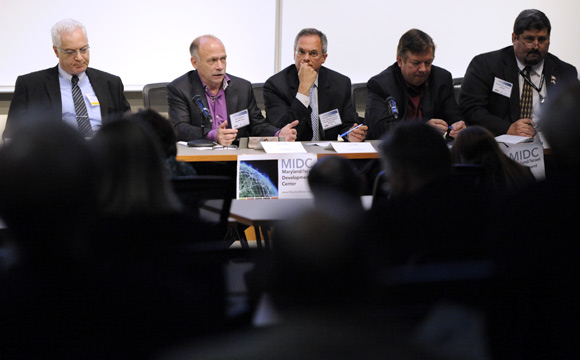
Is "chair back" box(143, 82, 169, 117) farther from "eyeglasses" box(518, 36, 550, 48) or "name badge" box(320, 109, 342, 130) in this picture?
"eyeglasses" box(518, 36, 550, 48)

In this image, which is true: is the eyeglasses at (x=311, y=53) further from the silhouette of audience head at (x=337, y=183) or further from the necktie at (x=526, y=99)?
the silhouette of audience head at (x=337, y=183)

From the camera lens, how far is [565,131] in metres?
1.11

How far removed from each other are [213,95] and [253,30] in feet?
4.26

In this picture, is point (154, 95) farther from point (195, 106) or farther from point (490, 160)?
point (490, 160)

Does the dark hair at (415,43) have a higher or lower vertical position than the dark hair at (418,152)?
higher

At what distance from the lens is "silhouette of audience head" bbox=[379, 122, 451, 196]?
1.04 m

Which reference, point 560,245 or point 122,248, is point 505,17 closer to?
point 560,245

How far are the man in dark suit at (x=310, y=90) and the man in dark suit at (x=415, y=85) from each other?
0.31m

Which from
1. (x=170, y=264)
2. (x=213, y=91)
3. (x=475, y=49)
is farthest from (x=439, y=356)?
(x=475, y=49)

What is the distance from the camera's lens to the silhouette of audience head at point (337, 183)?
102cm

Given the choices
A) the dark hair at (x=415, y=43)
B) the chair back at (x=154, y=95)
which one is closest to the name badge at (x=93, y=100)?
the chair back at (x=154, y=95)

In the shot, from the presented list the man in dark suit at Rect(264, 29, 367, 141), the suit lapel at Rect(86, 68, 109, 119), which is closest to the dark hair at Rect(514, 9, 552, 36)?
the man in dark suit at Rect(264, 29, 367, 141)

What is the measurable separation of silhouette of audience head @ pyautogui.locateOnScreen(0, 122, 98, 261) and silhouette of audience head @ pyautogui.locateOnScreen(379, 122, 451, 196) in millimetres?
476

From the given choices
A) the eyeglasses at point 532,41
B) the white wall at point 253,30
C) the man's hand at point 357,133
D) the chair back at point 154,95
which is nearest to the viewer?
the man's hand at point 357,133
